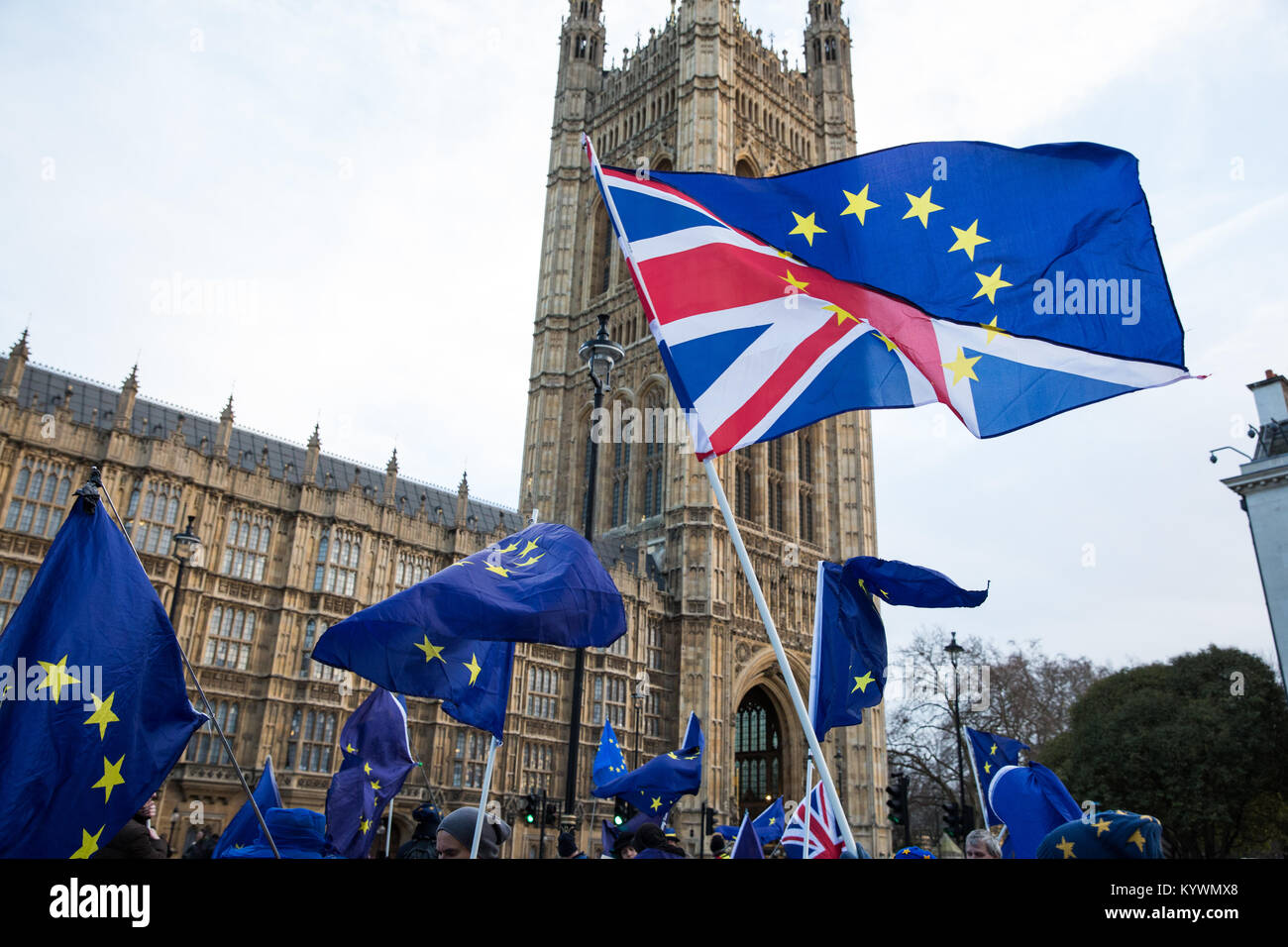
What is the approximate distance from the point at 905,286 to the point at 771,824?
47.7 feet

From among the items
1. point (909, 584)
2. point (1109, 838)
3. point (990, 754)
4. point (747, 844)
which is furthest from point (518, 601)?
point (990, 754)

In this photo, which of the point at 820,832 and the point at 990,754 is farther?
the point at 990,754

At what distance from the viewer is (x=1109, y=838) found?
3.96 meters

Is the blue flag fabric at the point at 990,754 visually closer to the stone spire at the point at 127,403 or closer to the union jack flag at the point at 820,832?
the union jack flag at the point at 820,832

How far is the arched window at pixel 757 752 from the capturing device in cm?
4559

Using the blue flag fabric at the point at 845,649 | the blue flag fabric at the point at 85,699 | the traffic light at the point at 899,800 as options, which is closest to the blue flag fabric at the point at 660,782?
the blue flag fabric at the point at 845,649

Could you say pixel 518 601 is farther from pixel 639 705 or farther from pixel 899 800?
pixel 639 705

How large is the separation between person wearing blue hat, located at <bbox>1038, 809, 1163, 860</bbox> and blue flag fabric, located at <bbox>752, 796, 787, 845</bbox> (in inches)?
499

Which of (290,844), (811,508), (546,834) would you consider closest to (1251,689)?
(811,508)

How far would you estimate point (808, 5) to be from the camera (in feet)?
212

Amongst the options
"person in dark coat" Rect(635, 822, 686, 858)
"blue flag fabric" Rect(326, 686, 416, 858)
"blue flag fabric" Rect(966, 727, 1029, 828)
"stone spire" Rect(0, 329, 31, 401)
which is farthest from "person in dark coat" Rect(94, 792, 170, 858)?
"stone spire" Rect(0, 329, 31, 401)

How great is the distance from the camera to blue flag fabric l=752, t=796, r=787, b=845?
17062 millimetres
